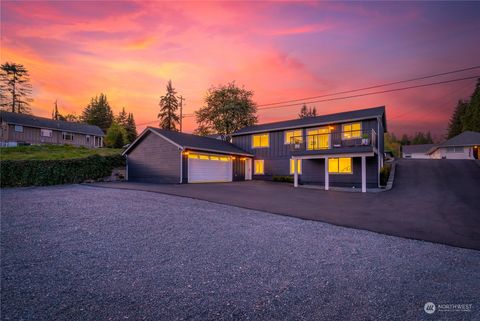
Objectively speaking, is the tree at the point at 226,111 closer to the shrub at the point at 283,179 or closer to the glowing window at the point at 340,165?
the shrub at the point at 283,179

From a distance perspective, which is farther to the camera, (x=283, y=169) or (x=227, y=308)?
(x=283, y=169)

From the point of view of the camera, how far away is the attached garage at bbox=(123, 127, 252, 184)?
19.8 meters

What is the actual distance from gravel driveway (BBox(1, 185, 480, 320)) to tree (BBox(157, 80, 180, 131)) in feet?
150

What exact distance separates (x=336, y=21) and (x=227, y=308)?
17219 millimetres

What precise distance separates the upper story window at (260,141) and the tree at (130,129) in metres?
38.2

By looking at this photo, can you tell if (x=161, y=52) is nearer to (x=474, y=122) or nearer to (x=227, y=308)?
(x=227, y=308)

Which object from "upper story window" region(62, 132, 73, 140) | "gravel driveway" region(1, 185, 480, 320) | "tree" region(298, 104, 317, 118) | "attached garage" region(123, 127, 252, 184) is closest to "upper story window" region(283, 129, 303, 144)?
"attached garage" region(123, 127, 252, 184)

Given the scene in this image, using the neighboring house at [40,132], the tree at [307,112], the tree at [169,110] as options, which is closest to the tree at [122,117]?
the tree at [169,110]

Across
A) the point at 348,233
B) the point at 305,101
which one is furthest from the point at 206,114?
the point at 348,233

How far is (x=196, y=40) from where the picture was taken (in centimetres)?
1752

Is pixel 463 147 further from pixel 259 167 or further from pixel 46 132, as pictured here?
pixel 46 132

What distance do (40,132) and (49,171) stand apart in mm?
27108

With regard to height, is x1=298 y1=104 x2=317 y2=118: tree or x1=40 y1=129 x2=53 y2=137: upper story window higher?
x1=298 y1=104 x2=317 y2=118: tree

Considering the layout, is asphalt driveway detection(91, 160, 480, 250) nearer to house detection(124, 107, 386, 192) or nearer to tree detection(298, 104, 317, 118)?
house detection(124, 107, 386, 192)
